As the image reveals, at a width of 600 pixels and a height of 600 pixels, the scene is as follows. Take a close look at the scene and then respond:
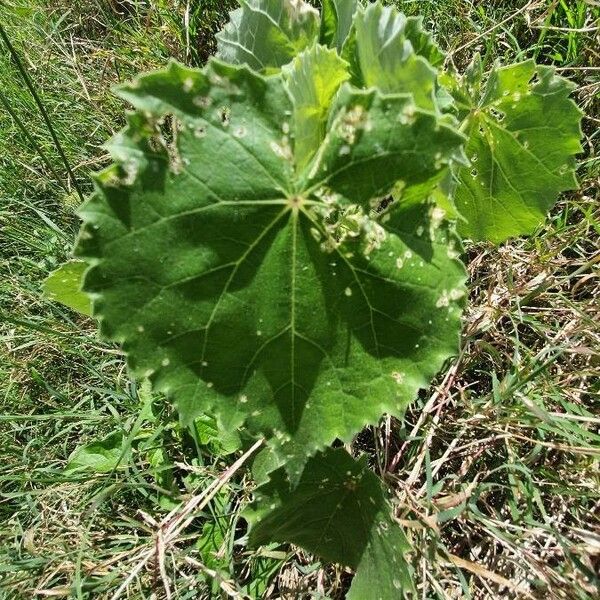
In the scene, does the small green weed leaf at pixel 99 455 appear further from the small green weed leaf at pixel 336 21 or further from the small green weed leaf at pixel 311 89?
the small green weed leaf at pixel 336 21

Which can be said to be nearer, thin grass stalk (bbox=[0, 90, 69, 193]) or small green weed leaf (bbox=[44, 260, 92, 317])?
small green weed leaf (bbox=[44, 260, 92, 317])

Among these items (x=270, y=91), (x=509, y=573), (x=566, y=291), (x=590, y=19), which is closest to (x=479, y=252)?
(x=566, y=291)

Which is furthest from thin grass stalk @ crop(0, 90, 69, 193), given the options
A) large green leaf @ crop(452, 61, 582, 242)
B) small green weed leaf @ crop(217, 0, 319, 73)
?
large green leaf @ crop(452, 61, 582, 242)

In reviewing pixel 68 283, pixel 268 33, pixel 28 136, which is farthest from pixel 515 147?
pixel 28 136

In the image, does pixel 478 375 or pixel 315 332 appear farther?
pixel 478 375

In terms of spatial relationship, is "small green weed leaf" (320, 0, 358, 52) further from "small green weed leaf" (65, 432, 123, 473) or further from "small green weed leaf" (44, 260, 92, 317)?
"small green weed leaf" (65, 432, 123, 473)

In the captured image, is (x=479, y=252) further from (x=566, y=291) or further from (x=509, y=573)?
(x=509, y=573)
